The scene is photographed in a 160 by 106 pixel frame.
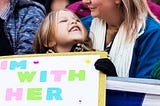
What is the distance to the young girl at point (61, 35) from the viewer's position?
1722mm

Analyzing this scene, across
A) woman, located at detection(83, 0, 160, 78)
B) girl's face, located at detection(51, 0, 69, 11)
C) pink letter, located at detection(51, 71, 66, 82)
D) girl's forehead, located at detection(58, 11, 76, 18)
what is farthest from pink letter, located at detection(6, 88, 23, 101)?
A: girl's face, located at detection(51, 0, 69, 11)

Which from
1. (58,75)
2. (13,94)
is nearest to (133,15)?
(58,75)

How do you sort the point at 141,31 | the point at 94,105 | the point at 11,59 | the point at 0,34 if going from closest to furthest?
the point at 94,105 → the point at 11,59 → the point at 141,31 → the point at 0,34

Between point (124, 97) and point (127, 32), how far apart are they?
36 cm

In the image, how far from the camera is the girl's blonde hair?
163 centimetres

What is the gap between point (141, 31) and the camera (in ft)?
5.34

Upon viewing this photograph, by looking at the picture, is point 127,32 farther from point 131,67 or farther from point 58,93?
point 58,93

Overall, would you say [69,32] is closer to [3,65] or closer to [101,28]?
[101,28]

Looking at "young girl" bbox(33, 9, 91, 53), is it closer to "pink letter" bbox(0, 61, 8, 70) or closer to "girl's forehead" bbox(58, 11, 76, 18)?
"girl's forehead" bbox(58, 11, 76, 18)

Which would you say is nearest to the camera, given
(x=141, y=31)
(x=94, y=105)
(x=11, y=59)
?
(x=94, y=105)

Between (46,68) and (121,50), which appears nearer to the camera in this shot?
(46,68)

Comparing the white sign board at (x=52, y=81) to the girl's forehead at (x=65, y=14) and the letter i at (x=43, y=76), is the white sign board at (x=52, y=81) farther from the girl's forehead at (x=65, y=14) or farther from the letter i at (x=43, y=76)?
the girl's forehead at (x=65, y=14)

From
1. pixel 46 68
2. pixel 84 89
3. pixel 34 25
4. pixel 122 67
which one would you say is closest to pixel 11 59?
pixel 46 68

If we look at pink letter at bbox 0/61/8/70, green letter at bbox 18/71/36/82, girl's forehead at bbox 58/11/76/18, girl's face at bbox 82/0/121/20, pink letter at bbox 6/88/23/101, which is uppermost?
girl's face at bbox 82/0/121/20
